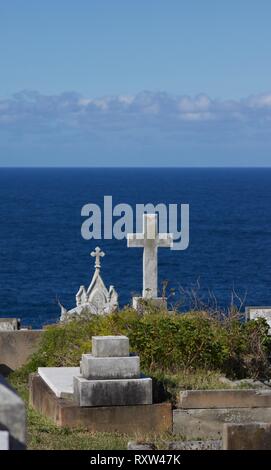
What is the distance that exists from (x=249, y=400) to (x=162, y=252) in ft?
203

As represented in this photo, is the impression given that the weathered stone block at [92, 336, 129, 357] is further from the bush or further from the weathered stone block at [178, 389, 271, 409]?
the bush

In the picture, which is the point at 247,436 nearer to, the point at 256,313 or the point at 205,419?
the point at 205,419

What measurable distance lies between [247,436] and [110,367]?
3446 millimetres

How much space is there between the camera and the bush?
45.7 feet

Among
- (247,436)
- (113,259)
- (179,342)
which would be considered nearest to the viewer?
(247,436)

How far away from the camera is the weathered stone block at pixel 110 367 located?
11961mm

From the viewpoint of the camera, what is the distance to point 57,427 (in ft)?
38.7

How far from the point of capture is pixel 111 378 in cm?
1202

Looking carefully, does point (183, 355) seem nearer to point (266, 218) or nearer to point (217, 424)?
point (217, 424)

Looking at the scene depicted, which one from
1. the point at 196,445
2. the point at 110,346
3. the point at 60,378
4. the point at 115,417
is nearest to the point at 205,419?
the point at 115,417

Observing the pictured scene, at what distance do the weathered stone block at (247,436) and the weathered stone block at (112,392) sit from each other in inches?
129

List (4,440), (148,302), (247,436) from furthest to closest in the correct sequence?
(148,302)
(247,436)
(4,440)

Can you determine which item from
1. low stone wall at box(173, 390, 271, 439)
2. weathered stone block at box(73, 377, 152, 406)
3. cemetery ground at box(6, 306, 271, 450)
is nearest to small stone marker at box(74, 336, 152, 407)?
weathered stone block at box(73, 377, 152, 406)

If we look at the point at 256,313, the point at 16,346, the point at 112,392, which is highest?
the point at 256,313
